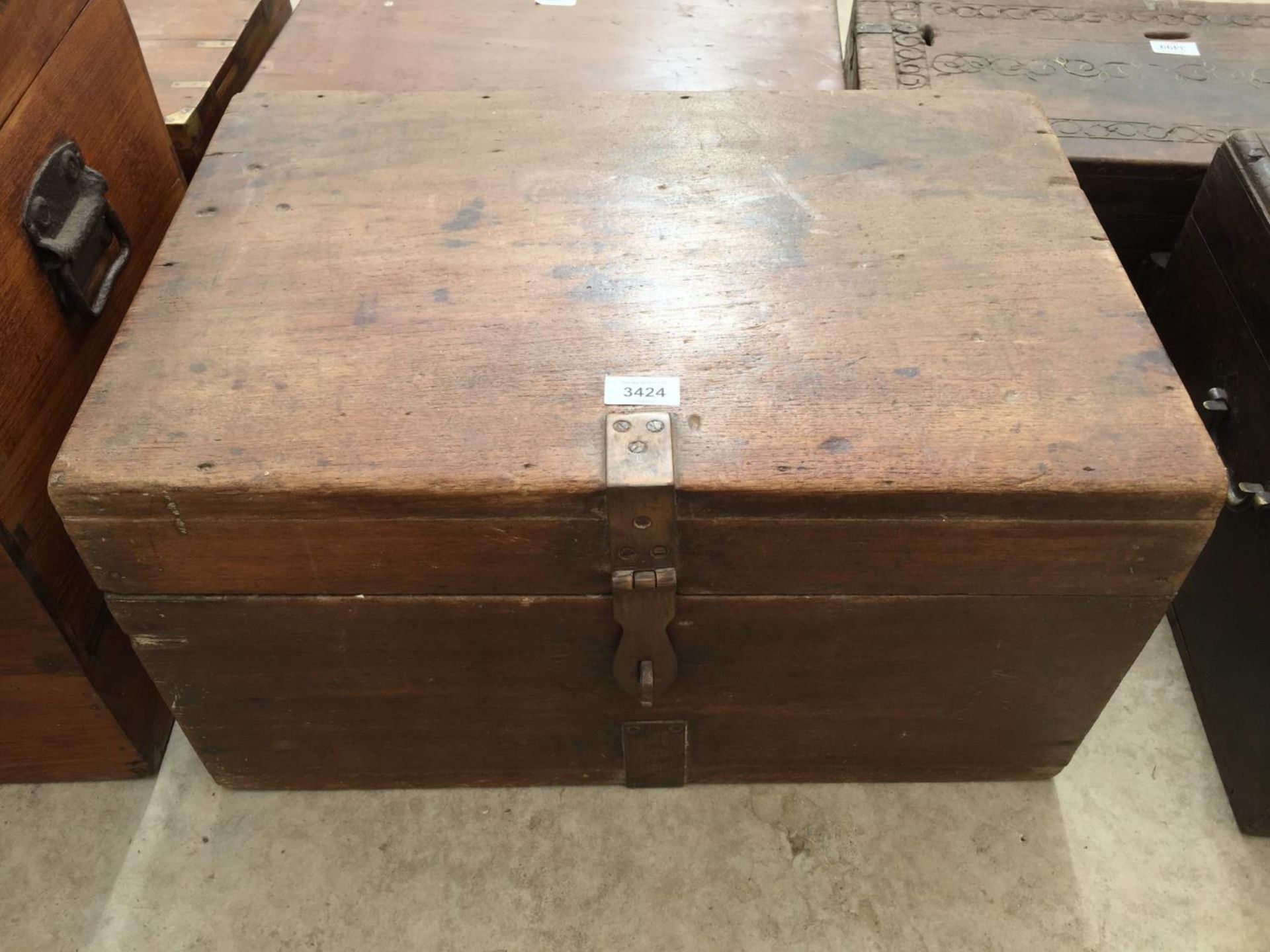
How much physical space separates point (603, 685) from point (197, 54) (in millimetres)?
1132

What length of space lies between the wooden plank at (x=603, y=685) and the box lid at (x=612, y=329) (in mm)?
89

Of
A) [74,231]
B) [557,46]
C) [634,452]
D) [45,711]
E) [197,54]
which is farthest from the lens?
[557,46]

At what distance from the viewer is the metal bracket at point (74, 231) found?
3.21 ft

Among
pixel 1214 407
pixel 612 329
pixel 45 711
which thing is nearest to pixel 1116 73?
pixel 1214 407

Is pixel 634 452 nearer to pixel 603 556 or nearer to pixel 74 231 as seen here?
pixel 603 556

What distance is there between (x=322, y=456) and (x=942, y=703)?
710mm

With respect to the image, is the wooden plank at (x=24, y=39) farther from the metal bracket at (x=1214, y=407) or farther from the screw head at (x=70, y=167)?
the metal bracket at (x=1214, y=407)

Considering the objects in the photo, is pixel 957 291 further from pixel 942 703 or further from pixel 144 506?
pixel 144 506

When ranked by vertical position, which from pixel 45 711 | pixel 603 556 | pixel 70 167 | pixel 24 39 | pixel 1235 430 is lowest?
pixel 45 711

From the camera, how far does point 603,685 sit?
1102 mm

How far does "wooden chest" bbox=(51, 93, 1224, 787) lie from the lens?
899 millimetres

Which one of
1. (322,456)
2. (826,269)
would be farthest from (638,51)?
(322,456)

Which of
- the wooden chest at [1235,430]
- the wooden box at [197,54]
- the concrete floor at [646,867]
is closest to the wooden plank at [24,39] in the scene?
the wooden box at [197,54]

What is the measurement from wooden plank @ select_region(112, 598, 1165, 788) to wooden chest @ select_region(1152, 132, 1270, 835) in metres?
0.24
